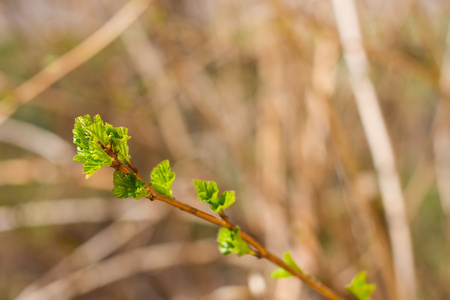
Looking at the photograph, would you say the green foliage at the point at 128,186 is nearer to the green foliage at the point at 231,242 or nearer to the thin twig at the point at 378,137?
the green foliage at the point at 231,242

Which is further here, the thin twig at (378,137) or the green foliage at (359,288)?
the thin twig at (378,137)

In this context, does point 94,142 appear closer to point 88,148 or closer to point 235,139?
point 88,148

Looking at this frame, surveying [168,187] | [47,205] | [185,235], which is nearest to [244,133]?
A: [185,235]

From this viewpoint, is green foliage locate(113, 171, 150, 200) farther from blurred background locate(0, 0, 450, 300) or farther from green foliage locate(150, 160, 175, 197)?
blurred background locate(0, 0, 450, 300)

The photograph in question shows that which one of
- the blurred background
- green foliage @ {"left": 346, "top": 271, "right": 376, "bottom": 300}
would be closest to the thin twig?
the blurred background

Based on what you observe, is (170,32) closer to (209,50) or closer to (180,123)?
(209,50)

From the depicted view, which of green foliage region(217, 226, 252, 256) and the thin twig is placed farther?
the thin twig

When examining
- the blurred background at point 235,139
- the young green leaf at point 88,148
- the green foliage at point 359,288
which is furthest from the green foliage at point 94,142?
the blurred background at point 235,139
